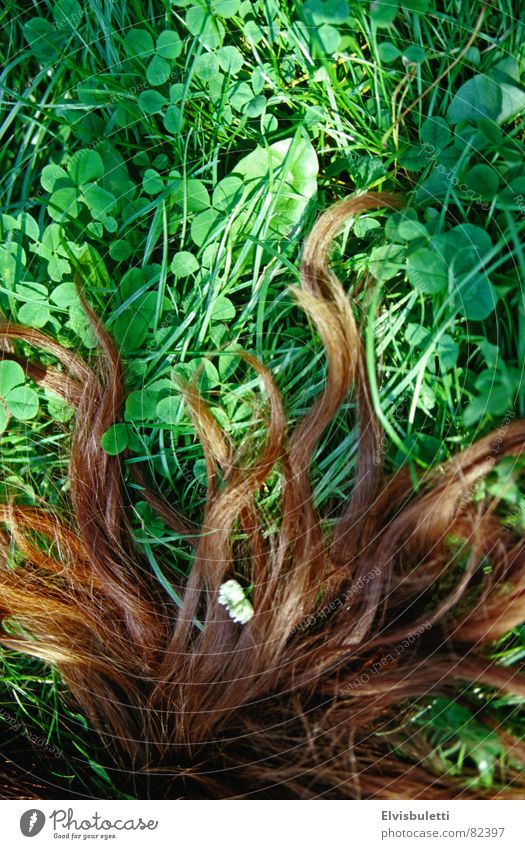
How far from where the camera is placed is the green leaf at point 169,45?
733 millimetres

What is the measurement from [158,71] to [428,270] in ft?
1.44

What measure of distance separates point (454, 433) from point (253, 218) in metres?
0.37

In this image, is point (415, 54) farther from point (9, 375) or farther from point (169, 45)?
point (9, 375)

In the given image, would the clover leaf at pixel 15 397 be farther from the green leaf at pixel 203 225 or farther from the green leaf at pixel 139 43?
the green leaf at pixel 139 43

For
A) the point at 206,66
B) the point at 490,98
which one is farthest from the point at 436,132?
the point at 206,66

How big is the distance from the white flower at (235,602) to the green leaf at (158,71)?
0.66m

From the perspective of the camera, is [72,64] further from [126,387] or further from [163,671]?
[163,671]

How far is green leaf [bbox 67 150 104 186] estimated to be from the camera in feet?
2.46

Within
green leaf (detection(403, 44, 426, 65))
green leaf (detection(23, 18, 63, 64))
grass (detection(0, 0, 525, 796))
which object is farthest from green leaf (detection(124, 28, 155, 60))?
green leaf (detection(403, 44, 426, 65))

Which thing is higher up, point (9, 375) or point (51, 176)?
point (51, 176)

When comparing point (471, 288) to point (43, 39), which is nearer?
point (471, 288)

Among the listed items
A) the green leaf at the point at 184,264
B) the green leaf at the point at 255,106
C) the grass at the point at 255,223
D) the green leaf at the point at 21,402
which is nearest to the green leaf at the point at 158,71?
the grass at the point at 255,223

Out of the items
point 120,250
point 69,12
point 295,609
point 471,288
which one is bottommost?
point 295,609

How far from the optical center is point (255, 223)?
73 centimetres
